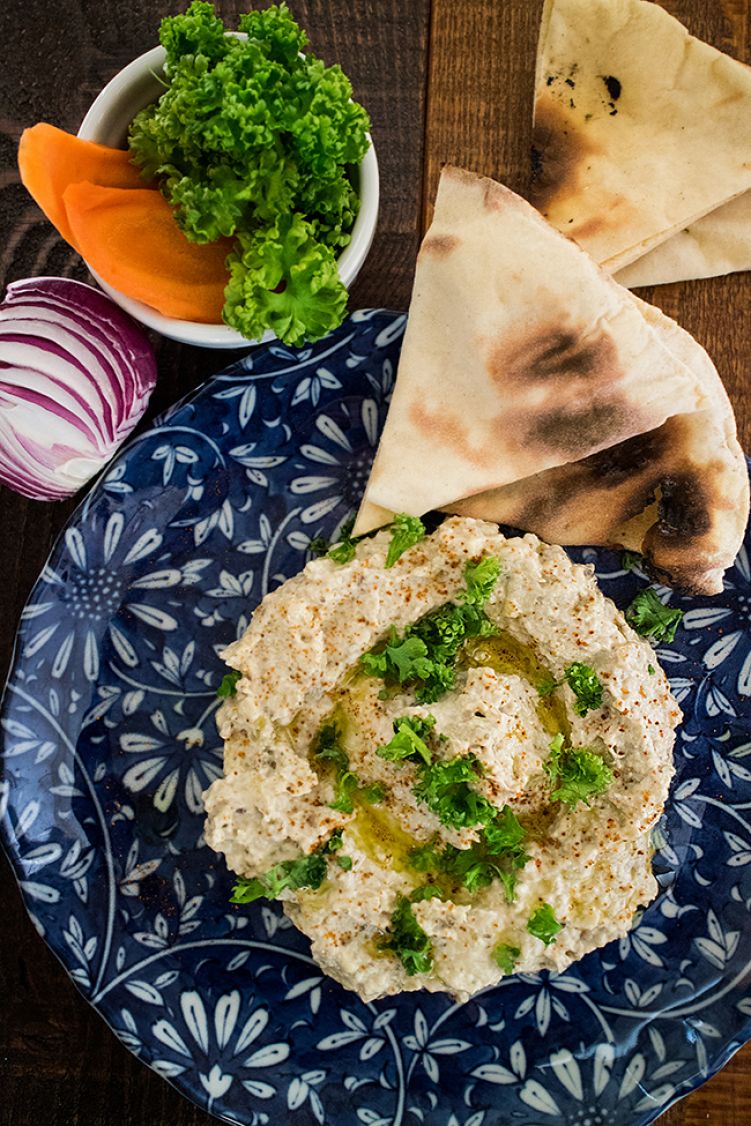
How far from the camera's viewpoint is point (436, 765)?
5.74ft

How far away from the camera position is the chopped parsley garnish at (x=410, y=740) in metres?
1.73

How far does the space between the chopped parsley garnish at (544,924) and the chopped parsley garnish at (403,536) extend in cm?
65

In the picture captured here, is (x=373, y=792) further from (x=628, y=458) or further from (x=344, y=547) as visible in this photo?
(x=628, y=458)

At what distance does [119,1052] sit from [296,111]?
5.87ft

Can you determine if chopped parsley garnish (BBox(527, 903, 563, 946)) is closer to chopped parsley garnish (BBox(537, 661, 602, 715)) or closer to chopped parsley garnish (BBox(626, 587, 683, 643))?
chopped parsley garnish (BBox(537, 661, 602, 715))

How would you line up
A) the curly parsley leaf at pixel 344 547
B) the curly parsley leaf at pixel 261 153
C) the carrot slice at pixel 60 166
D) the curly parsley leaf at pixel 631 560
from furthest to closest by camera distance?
the curly parsley leaf at pixel 631 560 → the curly parsley leaf at pixel 344 547 → the carrot slice at pixel 60 166 → the curly parsley leaf at pixel 261 153

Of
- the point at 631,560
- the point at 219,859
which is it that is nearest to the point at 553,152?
the point at 631,560

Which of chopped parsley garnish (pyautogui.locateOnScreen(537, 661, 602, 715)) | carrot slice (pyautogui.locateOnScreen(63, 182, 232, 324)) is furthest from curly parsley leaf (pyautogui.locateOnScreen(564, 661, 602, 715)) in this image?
carrot slice (pyautogui.locateOnScreen(63, 182, 232, 324))

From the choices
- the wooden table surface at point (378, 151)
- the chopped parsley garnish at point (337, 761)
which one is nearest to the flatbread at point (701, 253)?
the wooden table surface at point (378, 151)

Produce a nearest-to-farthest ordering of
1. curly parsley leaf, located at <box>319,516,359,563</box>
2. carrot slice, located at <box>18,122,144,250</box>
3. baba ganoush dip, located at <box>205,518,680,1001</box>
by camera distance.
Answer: carrot slice, located at <box>18,122,144,250</box>, baba ganoush dip, located at <box>205,518,680,1001</box>, curly parsley leaf, located at <box>319,516,359,563</box>

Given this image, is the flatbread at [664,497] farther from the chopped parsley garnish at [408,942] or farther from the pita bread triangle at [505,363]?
the chopped parsley garnish at [408,942]

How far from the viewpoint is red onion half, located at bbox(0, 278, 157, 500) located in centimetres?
188

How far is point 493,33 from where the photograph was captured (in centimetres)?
208

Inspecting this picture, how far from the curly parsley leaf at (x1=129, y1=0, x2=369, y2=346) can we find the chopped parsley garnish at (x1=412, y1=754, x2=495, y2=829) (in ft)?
2.44
